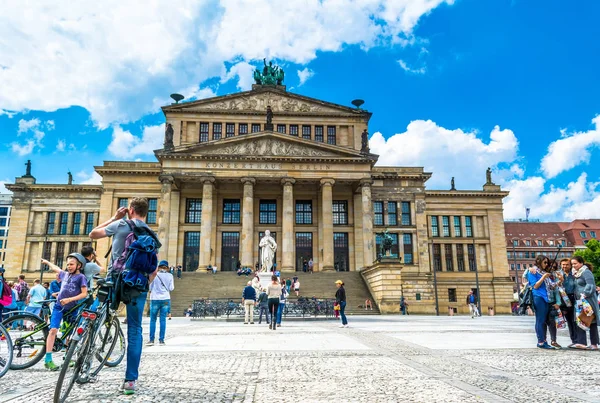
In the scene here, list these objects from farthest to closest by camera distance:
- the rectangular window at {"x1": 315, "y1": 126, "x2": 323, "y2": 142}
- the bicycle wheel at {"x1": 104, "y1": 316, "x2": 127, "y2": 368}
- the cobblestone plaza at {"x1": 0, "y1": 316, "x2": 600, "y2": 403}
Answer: the rectangular window at {"x1": 315, "y1": 126, "x2": 323, "y2": 142}
the bicycle wheel at {"x1": 104, "y1": 316, "x2": 127, "y2": 368}
the cobblestone plaza at {"x1": 0, "y1": 316, "x2": 600, "y2": 403}

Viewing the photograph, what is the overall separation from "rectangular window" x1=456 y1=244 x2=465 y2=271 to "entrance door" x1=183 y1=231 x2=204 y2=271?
29.8 m

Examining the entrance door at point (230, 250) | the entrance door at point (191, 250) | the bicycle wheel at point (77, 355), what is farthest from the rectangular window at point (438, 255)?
the bicycle wheel at point (77, 355)

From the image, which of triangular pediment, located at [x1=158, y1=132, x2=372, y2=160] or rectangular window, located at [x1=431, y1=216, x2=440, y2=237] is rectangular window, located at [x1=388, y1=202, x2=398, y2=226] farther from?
triangular pediment, located at [x1=158, y1=132, x2=372, y2=160]

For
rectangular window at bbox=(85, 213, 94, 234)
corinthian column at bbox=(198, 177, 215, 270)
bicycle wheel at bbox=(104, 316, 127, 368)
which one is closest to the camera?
bicycle wheel at bbox=(104, 316, 127, 368)

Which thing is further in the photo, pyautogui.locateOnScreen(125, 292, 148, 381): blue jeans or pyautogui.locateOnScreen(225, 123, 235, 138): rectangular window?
pyautogui.locateOnScreen(225, 123, 235, 138): rectangular window

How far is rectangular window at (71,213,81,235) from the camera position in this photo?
5125 centimetres

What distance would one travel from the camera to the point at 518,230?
3991 inches

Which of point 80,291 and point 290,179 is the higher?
point 290,179

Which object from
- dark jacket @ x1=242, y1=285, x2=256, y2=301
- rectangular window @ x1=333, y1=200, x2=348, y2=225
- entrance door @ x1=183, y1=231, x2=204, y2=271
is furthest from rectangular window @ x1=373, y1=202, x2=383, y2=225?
dark jacket @ x1=242, y1=285, x2=256, y2=301

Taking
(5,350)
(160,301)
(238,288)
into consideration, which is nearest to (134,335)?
(5,350)

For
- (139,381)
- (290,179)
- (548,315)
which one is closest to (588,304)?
(548,315)

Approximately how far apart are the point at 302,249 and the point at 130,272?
43.3 metres

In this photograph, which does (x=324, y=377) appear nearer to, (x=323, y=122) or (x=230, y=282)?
(x=230, y=282)

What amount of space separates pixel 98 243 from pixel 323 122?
2650 centimetres
